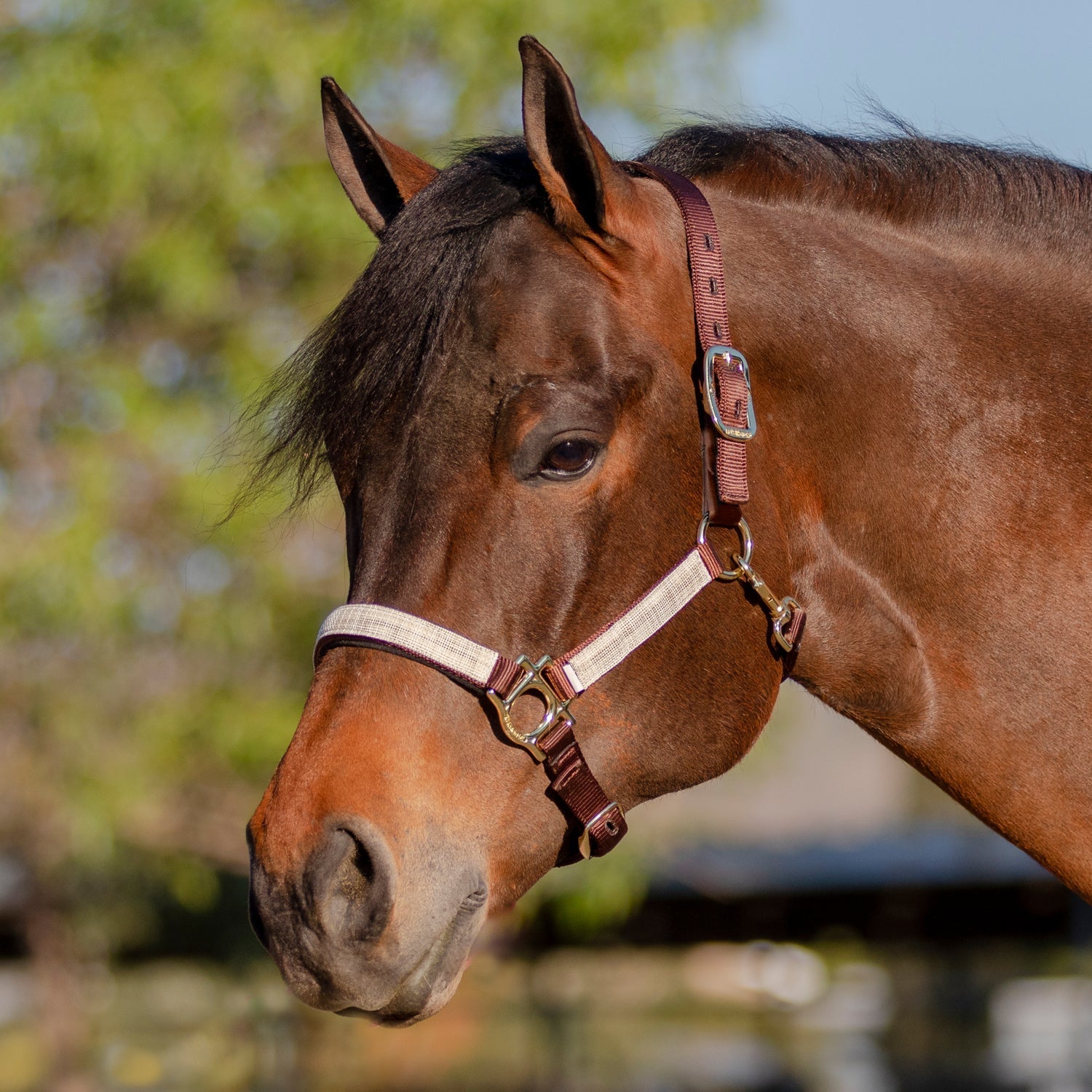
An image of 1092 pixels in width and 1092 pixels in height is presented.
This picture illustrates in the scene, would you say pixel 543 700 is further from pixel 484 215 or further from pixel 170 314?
pixel 170 314

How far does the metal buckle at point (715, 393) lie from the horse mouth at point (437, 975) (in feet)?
2.60

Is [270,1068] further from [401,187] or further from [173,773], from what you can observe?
[401,187]

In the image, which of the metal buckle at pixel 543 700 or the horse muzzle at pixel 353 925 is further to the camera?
the metal buckle at pixel 543 700

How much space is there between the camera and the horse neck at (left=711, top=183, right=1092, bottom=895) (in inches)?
81.0

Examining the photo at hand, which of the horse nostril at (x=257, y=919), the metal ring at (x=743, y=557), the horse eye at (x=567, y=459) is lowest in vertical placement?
the horse nostril at (x=257, y=919)

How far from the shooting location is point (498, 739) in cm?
192

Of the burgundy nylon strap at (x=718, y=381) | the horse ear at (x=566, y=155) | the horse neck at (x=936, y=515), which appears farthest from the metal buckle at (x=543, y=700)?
the horse ear at (x=566, y=155)
